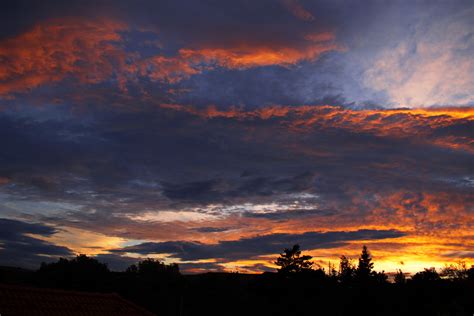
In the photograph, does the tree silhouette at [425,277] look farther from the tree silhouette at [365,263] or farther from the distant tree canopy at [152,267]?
the distant tree canopy at [152,267]

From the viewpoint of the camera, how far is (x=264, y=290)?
66625 mm

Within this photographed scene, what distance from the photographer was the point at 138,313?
130ft

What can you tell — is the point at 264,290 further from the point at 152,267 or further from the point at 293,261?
the point at 152,267

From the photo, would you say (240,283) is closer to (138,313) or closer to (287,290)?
(287,290)

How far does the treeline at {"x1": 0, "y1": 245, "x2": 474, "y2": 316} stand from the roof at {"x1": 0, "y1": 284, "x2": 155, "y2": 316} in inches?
807

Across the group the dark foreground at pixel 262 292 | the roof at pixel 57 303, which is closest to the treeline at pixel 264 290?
the dark foreground at pixel 262 292

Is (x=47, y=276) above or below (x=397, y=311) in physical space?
above

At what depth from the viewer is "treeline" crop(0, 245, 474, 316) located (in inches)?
2089

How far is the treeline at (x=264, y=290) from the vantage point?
5306 centimetres

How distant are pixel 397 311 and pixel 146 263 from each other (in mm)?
63789

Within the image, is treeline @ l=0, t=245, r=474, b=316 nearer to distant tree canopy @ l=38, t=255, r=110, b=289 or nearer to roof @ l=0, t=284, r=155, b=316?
distant tree canopy @ l=38, t=255, r=110, b=289

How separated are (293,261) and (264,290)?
17.3 metres

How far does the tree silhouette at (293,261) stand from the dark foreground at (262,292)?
607cm

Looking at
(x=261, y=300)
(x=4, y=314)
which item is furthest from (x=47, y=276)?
(x=4, y=314)
